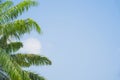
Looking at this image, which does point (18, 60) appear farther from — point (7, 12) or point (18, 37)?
point (7, 12)

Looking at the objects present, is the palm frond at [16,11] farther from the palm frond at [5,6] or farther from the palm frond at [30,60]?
the palm frond at [30,60]

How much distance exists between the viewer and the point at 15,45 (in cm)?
1803

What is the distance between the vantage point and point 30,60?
18000 millimetres

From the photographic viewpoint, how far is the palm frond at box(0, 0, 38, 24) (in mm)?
14461

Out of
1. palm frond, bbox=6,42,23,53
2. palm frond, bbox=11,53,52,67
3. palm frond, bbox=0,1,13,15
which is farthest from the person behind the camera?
palm frond, bbox=11,53,52,67

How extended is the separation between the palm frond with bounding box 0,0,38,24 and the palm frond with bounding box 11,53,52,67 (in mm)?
3220

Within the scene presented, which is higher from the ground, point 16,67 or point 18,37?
point 18,37

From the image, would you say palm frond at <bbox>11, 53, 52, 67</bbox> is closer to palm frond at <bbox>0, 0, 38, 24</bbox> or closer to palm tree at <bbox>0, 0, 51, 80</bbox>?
palm tree at <bbox>0, 0, 51, 80</bbox>

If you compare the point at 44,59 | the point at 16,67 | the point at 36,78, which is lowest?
the point at 16,67

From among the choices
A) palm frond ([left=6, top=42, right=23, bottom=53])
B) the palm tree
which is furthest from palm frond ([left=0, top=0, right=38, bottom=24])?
palm frond ([left=6, top=42, right=23, bottom=53])

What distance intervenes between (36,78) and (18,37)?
3.35m

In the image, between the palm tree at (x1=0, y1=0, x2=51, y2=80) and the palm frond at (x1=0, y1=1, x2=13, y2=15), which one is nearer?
the palm tree at (x1=0, y1=0, x2=51, y2=80)

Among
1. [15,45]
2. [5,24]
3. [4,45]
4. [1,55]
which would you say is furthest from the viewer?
[15,45]

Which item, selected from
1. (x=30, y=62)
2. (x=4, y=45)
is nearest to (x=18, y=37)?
(x=4, y=45)
